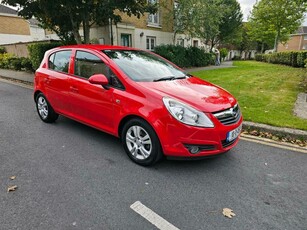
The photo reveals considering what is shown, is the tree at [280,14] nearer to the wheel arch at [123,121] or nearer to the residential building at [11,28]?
the residential building at [11,28]

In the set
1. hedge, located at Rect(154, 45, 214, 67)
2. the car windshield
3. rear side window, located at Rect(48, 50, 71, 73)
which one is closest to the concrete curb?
the car windshield

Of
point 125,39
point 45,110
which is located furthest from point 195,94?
point 125,39

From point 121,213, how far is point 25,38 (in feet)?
120

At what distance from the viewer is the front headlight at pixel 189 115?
2873mm

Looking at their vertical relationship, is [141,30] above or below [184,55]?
above

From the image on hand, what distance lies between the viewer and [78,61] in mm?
4191

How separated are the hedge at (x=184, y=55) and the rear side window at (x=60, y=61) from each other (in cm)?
1110

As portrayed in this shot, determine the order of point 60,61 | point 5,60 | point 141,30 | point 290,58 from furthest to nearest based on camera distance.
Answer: point 290,58, point 141,30, point 5,60, point 60,61

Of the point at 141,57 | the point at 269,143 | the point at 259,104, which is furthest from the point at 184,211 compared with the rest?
the point at 259,104

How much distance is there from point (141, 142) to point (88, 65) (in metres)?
1.74

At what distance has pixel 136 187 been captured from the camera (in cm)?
283

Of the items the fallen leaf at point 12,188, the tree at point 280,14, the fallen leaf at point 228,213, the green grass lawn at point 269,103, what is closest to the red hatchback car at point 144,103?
the fallen leaf at point 228,213

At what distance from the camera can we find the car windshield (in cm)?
357

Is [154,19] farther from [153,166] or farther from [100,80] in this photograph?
[153,166]
